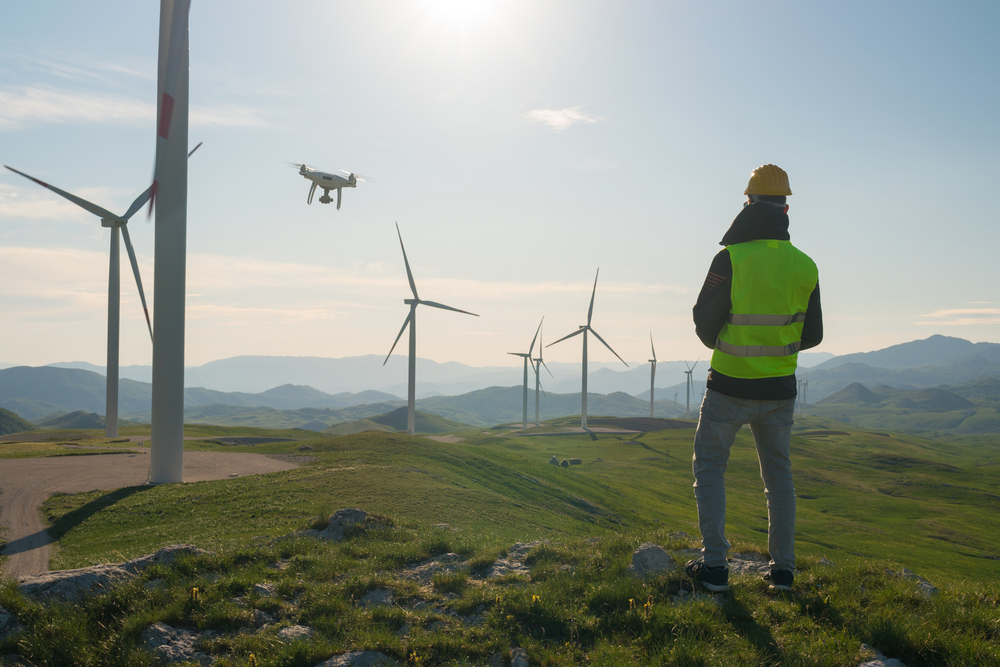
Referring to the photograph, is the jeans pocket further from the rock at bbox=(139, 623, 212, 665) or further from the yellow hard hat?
the rock at bbox=(139, 623, 212, 665)

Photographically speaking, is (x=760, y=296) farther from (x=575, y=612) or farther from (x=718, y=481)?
(x=575, y=612)

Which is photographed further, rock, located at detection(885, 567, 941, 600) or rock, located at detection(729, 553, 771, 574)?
rock, located at detection(729, 553, 771, 574)

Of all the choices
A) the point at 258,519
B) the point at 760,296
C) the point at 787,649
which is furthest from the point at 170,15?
the point at 787,649

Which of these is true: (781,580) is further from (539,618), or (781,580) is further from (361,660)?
(361,660)

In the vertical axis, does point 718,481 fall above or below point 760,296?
below

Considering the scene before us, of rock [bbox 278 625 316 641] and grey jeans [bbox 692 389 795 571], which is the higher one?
grey jeans [bbox 692 389 795 571]

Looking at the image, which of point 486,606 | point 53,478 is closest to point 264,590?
point 486,606

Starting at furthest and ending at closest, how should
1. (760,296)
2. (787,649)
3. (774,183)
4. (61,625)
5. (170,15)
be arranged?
(170,15) → (774,183) → (760,296) → (61,625) → (787,649)

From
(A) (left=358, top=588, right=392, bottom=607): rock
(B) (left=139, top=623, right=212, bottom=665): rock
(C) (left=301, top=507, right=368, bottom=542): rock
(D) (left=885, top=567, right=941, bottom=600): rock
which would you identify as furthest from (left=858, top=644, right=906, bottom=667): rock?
(C) (left=301, top=507, right=368, bottom=542): rock
